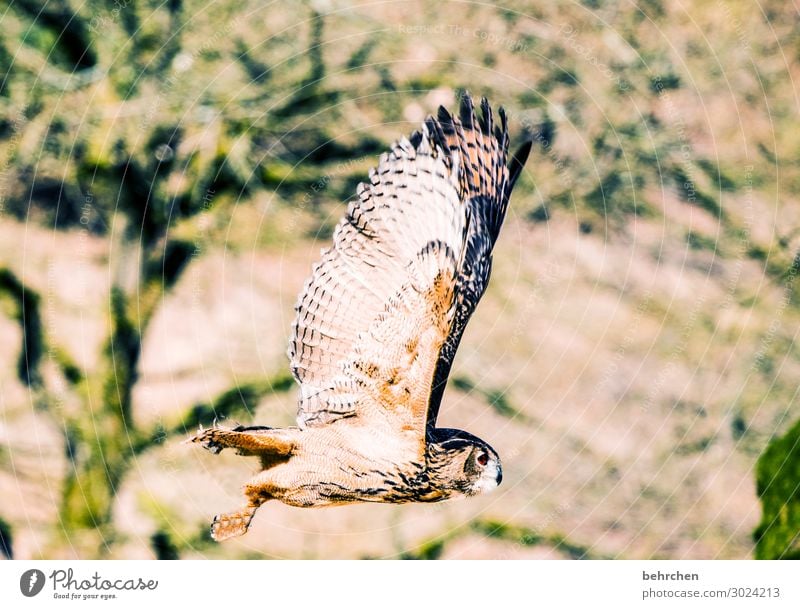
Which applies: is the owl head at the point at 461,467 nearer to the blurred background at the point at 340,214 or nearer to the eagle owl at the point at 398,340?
the eagle owl at the point at 398,340

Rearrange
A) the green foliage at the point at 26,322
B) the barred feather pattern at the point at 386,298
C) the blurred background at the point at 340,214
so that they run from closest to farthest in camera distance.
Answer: the barred feather pattern at the point at 386,298 < the blurred background at the point at 340,214 < the green foliage at the point at 26,322

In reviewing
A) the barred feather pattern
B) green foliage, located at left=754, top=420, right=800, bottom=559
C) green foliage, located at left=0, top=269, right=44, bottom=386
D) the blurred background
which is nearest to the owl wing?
the barred feather pattern

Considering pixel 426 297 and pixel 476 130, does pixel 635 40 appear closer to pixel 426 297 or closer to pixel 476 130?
pixel 476 130

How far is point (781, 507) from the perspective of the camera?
5.09 m

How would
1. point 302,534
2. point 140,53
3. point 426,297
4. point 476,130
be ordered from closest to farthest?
point 426,297, point 476,130, point 140,53, point 302,534

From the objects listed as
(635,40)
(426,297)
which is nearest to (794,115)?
(635,40)

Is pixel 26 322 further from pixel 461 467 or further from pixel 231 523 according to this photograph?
pixel 461 467

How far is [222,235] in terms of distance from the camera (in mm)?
5605

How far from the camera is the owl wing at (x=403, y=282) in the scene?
319 cm

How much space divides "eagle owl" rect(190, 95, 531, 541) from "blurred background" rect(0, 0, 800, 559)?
1707 mm

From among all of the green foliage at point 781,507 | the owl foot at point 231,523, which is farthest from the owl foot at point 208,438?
the green foliage at point 781,507

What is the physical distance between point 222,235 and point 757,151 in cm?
273

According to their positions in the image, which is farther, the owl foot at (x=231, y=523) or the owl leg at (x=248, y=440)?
the owl foot at (x=231, y=523)

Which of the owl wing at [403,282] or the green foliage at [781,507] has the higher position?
the owl wing at [403,282]
